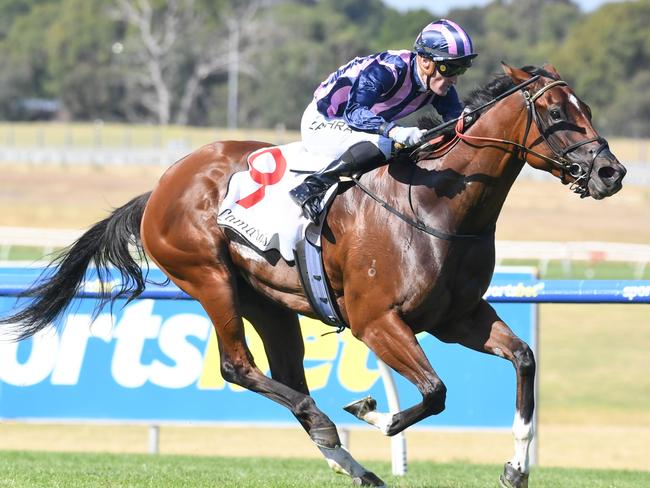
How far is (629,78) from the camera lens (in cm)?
6253

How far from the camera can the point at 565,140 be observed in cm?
453

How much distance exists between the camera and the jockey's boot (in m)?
4.95

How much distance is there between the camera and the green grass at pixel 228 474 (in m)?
5.46

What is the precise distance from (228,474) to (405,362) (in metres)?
1.78

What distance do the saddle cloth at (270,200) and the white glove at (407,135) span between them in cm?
50

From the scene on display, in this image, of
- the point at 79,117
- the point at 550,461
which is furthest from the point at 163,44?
the point at 550,461

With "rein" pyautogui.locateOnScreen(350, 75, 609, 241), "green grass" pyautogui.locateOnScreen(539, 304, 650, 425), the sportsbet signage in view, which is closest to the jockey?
"rein" pyautogui.locateOnScreen(350, 75, 609, 241)

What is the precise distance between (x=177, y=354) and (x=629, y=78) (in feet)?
191

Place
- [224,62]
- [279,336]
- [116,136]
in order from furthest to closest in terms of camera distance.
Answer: [224,62] → [116,136] → [279,336]

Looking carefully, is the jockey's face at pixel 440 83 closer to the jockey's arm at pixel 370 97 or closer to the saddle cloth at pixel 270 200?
the jockey's arm at pixel 370 97

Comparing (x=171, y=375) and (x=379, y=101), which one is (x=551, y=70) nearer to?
(x=379, y=101)

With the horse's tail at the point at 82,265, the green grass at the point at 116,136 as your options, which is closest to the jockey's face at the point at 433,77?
the horse's tail at the point at 82,265

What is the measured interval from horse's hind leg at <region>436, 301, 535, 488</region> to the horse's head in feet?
2.43

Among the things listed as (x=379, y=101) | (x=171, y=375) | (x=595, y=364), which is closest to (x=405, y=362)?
(x=379, y=101)
